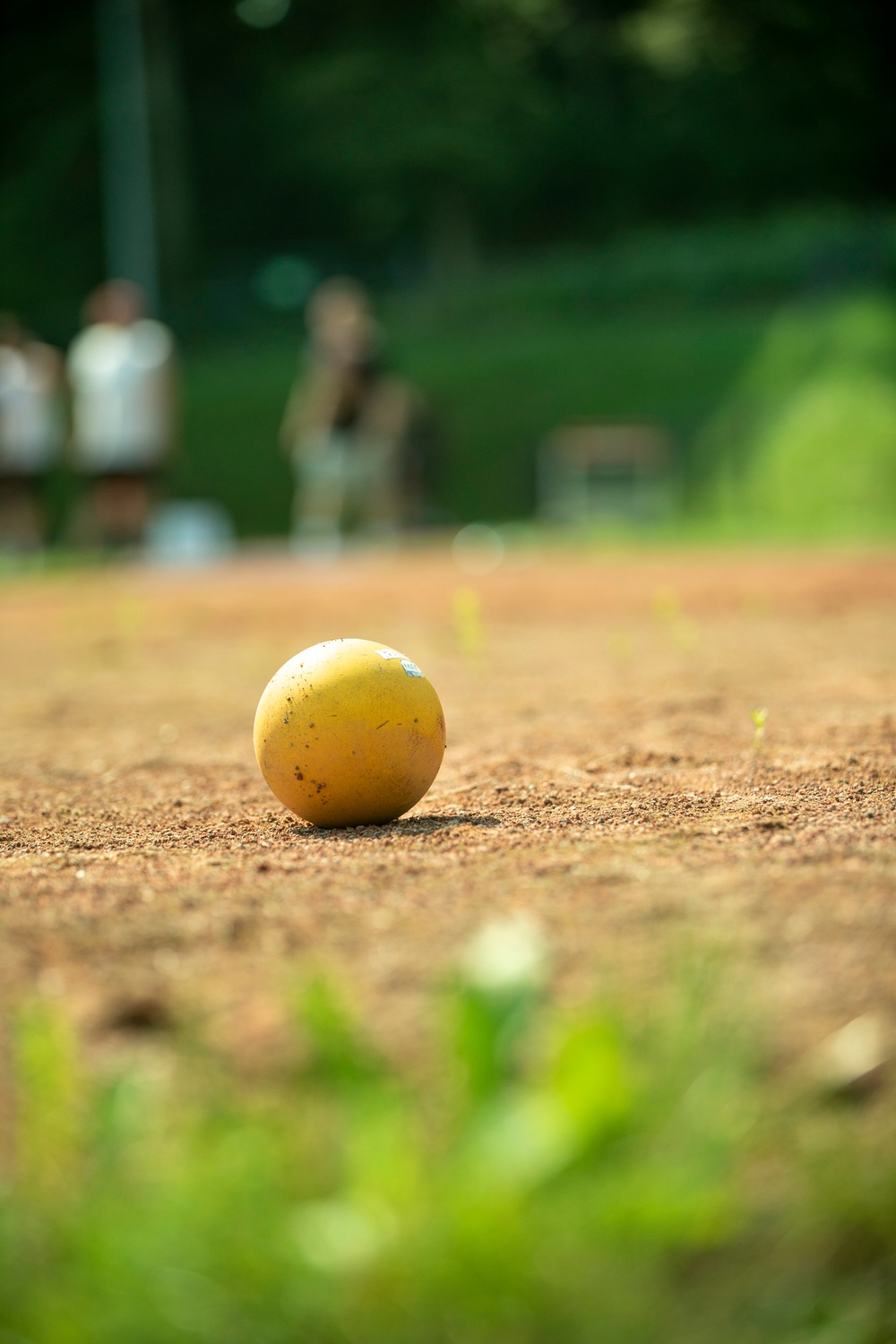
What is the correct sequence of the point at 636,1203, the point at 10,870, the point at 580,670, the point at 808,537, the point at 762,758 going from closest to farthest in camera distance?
the point at 636,1203 → the point at 10,870 → the point at 762,758 → the point at 580,670 → the point at 808,537

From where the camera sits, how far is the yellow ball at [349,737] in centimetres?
369

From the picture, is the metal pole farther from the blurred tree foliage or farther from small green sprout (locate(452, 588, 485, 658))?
small green sprout (locate(452, 588, 485, 658))

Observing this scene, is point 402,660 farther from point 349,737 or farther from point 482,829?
point 482,829

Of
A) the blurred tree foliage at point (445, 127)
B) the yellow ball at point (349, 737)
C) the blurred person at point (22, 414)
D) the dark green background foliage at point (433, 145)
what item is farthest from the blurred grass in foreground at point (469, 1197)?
the blurred tree foliage at point (445, 127)

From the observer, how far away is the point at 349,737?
3.68m

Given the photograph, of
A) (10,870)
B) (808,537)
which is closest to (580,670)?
(10,870)

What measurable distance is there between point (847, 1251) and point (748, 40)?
4090 centimetres

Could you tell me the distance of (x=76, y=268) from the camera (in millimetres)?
38031

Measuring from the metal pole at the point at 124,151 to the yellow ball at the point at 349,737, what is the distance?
91.6 feet

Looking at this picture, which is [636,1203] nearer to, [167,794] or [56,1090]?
[56,1090]

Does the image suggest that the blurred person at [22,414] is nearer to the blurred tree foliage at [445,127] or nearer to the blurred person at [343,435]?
the blurred person at [343,435]

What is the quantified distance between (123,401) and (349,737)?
12143 mm

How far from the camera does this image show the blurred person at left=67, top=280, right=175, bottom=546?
1505 cm

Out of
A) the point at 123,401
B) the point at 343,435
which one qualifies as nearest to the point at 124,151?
the point at 123,401
